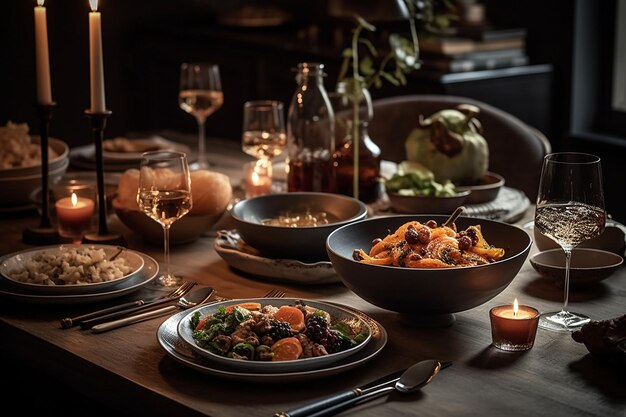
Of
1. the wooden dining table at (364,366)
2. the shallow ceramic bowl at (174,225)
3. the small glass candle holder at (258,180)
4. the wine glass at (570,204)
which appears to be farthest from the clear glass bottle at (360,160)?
the wine glass at (570,204)

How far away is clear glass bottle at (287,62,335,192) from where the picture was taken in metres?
2.07

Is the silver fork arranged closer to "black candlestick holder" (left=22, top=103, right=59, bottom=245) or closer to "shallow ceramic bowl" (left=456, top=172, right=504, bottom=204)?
"black candlestick holder" (left=22, top=103, right=59, bottom=245)

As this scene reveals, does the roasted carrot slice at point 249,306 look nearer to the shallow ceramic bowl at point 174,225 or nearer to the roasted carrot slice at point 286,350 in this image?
the roasted carrot slice at point 286,350

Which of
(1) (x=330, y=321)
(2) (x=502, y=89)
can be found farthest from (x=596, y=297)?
(2) (x=502, y=89)

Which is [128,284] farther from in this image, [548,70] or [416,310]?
[548,70]

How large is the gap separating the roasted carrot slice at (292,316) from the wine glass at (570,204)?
388mm

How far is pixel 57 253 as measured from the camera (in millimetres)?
1717

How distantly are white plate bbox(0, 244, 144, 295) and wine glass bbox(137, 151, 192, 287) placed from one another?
0.07 meters

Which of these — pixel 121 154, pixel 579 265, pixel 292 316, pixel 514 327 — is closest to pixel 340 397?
pixel 292 316

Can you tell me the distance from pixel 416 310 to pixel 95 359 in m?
0.47

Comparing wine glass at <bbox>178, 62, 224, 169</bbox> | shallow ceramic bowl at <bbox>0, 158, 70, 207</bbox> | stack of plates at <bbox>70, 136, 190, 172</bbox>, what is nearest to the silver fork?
shallow ceramic bowl at <bbox>0, 158, 70, 207</bbox>

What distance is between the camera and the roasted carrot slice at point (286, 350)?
125cm

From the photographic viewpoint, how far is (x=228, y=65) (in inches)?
176

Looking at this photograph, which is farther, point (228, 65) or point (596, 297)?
point (228, 65)
